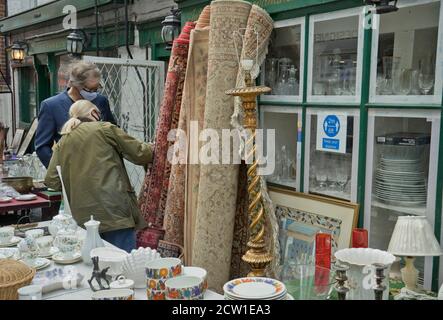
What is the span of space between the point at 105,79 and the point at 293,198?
105 inches

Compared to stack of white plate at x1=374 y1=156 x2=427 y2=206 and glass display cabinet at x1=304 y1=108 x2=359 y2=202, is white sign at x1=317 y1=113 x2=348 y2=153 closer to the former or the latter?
glass display cabinet at x1=304 y1=108 x2=359 y2=202

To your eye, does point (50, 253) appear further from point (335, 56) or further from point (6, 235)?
point (335, 56)

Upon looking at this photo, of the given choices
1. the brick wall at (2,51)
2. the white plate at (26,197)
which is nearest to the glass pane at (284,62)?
the white plate at (26,197)

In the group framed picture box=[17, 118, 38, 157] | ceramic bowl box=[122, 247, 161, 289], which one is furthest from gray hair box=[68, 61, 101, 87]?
framed picture box=[17, 118, 38, 157]

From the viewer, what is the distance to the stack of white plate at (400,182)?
2.36m

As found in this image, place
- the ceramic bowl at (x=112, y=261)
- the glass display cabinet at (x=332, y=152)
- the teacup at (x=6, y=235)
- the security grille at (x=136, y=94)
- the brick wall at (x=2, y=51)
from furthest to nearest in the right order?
the brick wall at (x=2, y=51)
the security grille at (x=136, y=94)
the glass display cabinet at (x=332, y=152)
the teacup at (x=6, y=235)
the ceramic bowl at (x=112, y=261)

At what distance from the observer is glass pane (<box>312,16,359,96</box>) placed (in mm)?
2598

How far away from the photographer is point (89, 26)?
6273mm

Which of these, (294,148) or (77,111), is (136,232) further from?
(294,148)

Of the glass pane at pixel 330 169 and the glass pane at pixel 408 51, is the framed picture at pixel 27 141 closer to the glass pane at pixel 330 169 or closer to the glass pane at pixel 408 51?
the glass pane at pixel 330 169

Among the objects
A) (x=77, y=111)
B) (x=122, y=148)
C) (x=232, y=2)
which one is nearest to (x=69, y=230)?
(x=122, y=148)

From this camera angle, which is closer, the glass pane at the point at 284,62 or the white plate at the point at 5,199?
the glass pane at the point at 284,62

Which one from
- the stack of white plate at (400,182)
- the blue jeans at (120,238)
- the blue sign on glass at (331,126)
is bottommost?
the blue jeans at (120,238)

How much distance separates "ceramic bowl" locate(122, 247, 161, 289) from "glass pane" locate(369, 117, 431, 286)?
1327 mm
